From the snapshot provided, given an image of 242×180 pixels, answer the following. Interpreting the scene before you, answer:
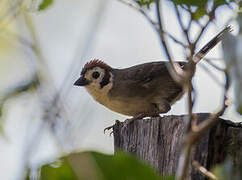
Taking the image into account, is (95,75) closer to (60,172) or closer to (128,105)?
(128,105)

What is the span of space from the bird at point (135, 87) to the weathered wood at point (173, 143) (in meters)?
1.41

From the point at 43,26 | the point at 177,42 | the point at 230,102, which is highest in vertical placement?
the point at 43,26

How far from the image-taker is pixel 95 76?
191 inches

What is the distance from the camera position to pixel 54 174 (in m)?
1.13

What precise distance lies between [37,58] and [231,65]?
1.55ft

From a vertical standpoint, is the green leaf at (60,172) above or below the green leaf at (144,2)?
below

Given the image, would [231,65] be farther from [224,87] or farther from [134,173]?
[134,173]

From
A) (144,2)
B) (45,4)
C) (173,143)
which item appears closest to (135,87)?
(173,143)

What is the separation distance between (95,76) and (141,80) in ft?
1.84

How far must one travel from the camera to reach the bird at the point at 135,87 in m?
4.32

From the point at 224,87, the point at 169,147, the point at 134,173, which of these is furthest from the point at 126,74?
the point at 134,173

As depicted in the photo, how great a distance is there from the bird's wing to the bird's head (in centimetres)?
14

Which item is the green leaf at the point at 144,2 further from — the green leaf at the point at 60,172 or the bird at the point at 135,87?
the bird at the point at 135,87

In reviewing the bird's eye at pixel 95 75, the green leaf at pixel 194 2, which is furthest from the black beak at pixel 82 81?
the green leaf at pixel 194 2
